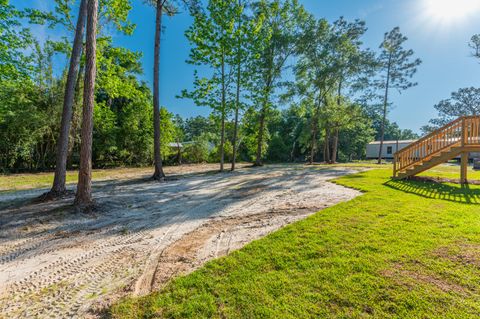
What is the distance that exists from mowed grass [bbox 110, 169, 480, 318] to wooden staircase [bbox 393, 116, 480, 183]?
5180mm

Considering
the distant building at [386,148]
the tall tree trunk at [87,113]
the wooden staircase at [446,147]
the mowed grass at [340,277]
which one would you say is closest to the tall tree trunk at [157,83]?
the tall tree trunk at [87,113]

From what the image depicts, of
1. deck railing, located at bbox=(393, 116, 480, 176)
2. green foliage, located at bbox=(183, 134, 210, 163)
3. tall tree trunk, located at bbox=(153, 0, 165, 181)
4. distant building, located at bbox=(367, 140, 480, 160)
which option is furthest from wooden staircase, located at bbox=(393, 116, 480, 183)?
distant building, located at bbox=(367, 140, 480, 160)

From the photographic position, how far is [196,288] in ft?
6.98

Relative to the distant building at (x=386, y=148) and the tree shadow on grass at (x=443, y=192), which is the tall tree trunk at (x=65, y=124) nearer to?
the tree shadow on grass at (x=443, y=192)

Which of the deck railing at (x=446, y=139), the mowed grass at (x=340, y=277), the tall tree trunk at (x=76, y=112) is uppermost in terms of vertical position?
the tall tree trunk at (x=76, y=112)

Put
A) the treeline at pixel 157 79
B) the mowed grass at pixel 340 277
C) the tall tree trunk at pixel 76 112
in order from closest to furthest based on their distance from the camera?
the mowed grass at pixel 340 277
the treeline at pixel 157 79
the tall tree trunk at pixel 76 112

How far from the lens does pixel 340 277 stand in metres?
2.17

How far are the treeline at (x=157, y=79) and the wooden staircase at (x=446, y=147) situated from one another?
27.7 feet

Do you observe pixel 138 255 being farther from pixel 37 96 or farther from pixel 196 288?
pixel 37 96

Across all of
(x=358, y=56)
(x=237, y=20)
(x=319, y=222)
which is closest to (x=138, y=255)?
(x=319, y=222)

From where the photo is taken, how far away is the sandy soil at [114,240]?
2.15m

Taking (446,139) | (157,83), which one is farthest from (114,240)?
(446,139)

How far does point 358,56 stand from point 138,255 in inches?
795

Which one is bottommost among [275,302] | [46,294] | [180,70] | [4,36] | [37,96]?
[46,294]
